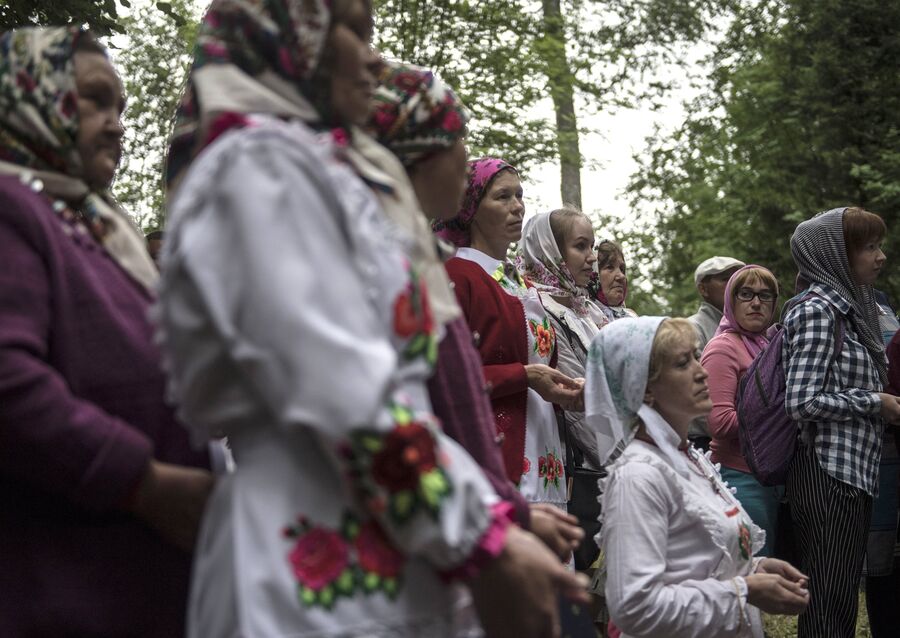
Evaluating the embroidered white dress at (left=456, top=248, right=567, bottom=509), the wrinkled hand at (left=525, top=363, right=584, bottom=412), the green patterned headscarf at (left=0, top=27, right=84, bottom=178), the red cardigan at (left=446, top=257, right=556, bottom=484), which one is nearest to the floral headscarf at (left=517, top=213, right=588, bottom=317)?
the embroidered white dress at (left=456, top=248, right=567, bottom=509)

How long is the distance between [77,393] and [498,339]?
255cm

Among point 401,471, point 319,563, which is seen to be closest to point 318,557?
point 319,563

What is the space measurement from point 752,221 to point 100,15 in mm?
14048

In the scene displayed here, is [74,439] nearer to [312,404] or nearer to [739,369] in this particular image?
[312,404]

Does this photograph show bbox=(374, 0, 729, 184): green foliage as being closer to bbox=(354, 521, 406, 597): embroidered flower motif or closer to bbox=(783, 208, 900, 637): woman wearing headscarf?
bbox=(783, 208, 900, 637): woman wearing headscarf

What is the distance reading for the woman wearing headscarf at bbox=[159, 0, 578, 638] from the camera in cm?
179

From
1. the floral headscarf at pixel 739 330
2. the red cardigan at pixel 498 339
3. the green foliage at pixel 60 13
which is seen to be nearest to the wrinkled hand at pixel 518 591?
the red cardigan at pixel 498 339

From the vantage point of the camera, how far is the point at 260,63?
209 cm

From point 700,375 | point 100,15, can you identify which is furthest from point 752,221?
point 700,375

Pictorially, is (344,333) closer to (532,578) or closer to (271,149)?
(271,149)

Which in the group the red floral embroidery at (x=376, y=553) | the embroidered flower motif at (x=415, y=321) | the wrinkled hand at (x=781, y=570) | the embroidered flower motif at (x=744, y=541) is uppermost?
the embroidered flower motif at (x=415, y=321)

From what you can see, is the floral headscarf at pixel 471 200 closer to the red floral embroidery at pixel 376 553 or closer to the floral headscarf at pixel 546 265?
the floral headscarf at pixel 546 265

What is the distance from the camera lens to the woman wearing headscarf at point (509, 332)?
454 centimetres

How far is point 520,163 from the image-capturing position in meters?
13.3
